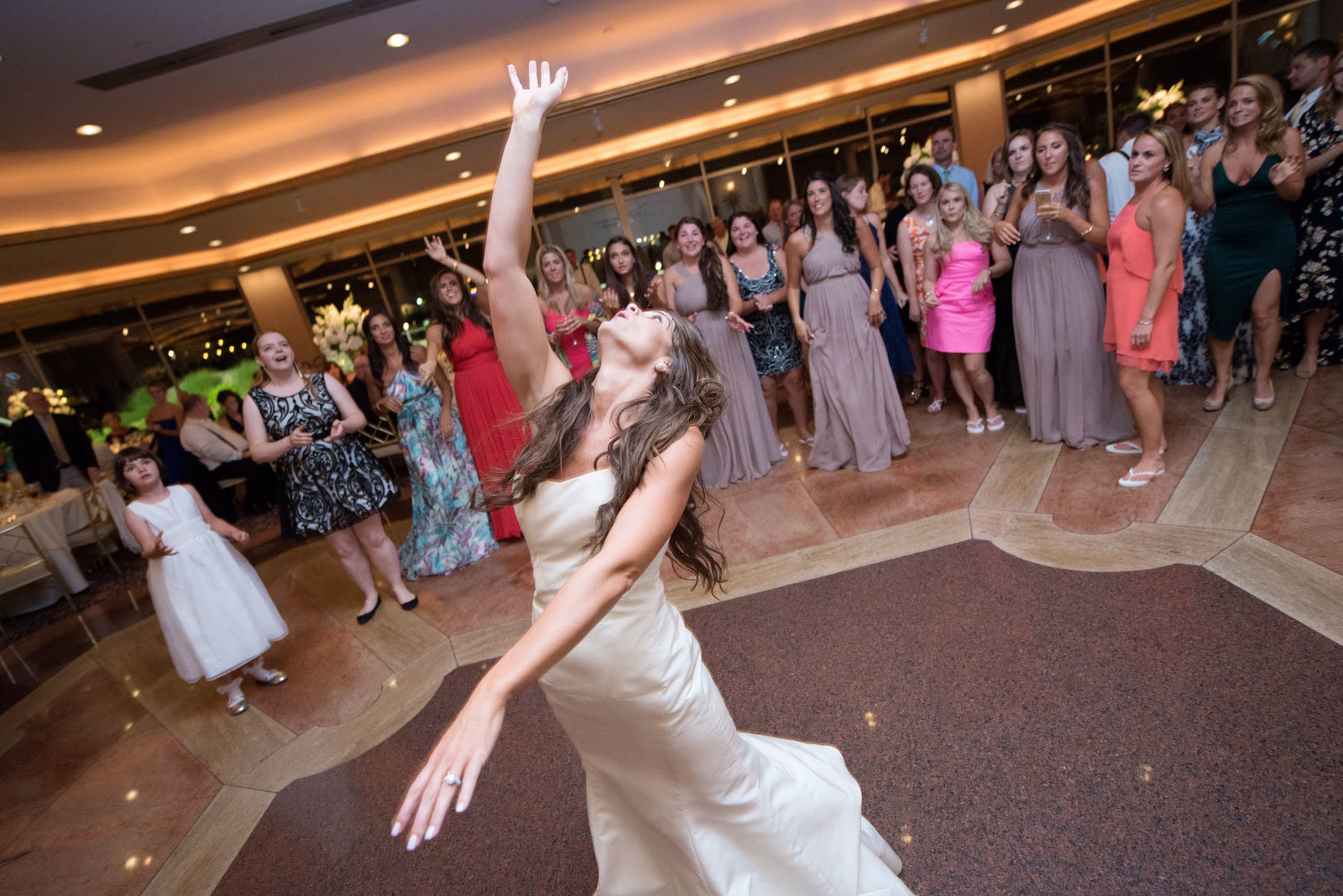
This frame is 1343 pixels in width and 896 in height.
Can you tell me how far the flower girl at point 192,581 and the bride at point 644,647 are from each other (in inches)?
95.9

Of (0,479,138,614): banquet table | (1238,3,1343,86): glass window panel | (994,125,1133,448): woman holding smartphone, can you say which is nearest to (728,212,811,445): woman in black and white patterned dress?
(994,125,1133,448): woman holding smartphone

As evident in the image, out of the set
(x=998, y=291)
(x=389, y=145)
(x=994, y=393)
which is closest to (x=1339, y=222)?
(x=998, y=291)

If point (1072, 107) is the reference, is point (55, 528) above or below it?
below

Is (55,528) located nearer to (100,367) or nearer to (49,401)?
(49,401)

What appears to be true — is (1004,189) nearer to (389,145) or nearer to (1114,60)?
(389,145)

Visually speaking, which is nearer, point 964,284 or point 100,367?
point 964,284

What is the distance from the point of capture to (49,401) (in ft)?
28.5

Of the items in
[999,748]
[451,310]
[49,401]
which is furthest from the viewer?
[49,401]

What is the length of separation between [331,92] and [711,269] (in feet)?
13.4

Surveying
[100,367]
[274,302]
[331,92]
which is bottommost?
[100,367]

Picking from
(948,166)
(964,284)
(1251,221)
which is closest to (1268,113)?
(1251,221)

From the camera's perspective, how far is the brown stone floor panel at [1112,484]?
3.00 m

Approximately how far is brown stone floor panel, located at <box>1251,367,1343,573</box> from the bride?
215cm

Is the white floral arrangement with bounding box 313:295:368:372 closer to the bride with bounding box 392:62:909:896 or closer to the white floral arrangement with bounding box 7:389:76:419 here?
the white floral arrangement with bounding box 7:389:76:419
